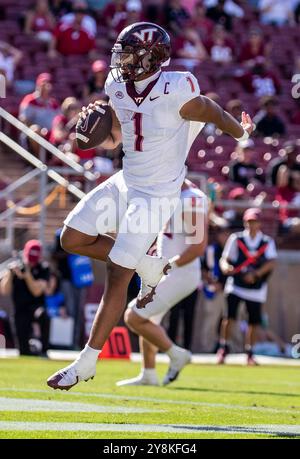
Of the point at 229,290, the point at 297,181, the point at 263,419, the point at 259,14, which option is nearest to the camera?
the point at 263,419

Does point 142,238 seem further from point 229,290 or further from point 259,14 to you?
point 259,14

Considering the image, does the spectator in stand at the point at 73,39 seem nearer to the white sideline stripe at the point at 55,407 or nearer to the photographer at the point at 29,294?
the photographer at the point at 29,294

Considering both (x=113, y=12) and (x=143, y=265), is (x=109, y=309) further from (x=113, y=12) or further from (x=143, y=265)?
(x=113, y=12)

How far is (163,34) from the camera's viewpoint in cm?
700

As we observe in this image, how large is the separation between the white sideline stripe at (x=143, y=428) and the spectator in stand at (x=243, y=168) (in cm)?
1033

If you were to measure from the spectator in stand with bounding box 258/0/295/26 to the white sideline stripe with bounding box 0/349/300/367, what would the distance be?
26.9 feet

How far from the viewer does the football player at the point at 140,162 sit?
683 centimetres

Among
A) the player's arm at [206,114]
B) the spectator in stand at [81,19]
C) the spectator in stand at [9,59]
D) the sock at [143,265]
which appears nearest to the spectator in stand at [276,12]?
the spectator in stand at [81,19]

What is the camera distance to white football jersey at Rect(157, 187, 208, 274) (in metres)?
9.51

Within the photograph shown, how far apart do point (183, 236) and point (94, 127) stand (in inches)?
115

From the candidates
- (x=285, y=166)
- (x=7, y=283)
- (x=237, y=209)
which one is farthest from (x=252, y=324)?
(x=285, y=166)

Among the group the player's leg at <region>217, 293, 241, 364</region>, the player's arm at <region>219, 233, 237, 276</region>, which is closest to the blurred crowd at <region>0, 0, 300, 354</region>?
the player's arm at <region>219, 233, 237, 276</region>
